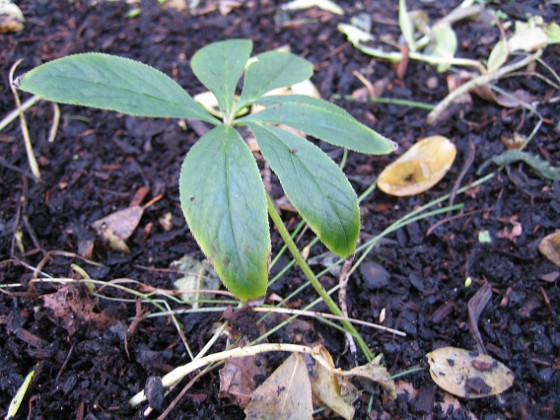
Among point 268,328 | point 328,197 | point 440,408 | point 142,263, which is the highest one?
point 328,197

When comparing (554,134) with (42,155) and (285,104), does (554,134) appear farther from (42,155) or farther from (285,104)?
(42,155)

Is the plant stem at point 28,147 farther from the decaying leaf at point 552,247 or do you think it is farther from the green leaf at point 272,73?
the decaying leaf at point 552,247

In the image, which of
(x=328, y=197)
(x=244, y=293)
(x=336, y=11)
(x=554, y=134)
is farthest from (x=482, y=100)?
(x=244, y=293)

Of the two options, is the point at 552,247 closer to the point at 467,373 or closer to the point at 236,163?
the point at 467,373

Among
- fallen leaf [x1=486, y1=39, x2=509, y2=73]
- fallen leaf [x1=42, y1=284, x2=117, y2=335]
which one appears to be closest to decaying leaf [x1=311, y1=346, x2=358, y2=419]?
fallen leaf [x1=42, y1=284, x2=117, y2=335]

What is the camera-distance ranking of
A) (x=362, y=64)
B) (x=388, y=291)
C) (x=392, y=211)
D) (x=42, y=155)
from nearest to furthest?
(x=388, y=291) → (x=392, y=211) → (x=42, y=155) → (x=362, y=64)

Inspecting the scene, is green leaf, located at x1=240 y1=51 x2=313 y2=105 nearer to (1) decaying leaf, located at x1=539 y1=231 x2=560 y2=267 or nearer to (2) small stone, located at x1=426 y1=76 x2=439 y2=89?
(2) small stone, located at x1=426 y1=76 x2=439 y2=89

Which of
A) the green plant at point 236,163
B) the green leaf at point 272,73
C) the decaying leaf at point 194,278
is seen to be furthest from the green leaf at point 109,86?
the decaying leaf at point 194,278
